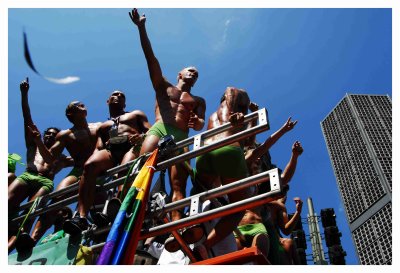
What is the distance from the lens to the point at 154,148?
216 inches

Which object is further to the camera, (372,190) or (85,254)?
(372,190)

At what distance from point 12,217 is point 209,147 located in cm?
356

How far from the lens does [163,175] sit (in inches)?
223

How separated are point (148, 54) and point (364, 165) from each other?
3393 inches

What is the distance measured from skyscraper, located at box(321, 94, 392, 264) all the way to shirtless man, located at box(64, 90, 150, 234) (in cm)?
6844

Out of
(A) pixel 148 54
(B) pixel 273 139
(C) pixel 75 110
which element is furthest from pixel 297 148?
(C) pixel 75 110

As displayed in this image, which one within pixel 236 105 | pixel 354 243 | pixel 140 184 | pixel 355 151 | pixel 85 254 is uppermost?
pixel 355 151

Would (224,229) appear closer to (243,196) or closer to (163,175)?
(243,196)

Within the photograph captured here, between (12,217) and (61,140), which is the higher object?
(61,140)

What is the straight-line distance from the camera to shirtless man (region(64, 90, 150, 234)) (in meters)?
5.37

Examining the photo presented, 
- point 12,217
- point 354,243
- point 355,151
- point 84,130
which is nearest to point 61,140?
point 84,130

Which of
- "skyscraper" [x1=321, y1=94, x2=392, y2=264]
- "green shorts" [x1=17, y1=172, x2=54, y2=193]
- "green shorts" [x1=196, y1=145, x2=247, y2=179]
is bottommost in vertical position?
"green shorts" [x1=196, y1=145, x2=247, y2=179]

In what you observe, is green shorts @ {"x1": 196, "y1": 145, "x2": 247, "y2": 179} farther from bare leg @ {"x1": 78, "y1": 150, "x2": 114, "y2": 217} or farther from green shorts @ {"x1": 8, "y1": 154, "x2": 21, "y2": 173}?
green shorts @ {"x1": 8, "y1": 154, "x2": 21, "y2": 173}

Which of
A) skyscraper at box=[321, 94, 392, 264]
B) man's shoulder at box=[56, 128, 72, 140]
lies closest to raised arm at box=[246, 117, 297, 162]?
man's shoulder at box=[56, 128, 72, 140]
